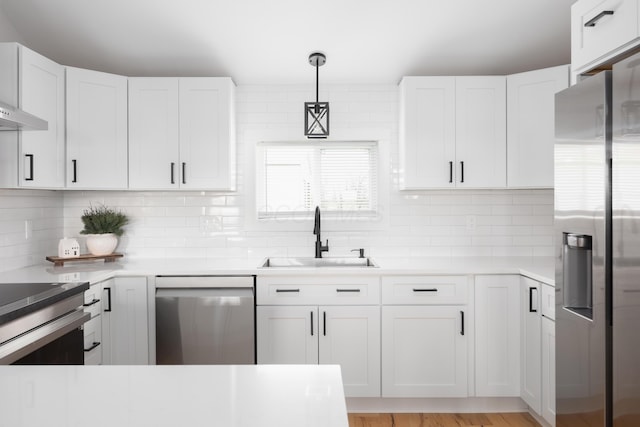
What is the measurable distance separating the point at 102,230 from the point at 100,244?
12 cm

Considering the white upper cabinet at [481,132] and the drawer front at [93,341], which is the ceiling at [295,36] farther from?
the drawer front at [93,341]

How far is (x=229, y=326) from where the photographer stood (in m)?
2.65

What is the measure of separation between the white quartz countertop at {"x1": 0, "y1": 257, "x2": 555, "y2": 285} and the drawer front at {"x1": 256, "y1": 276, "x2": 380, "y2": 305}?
54 millimetres

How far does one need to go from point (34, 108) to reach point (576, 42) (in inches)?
118

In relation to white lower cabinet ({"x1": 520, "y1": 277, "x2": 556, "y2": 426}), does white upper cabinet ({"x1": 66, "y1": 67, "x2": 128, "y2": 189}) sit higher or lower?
higher

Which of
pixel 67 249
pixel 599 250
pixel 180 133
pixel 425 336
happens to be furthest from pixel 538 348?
pixel 67 249

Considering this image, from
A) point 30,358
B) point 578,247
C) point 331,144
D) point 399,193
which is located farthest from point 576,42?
point 30,358

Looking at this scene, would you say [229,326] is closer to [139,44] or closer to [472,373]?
[472,373]

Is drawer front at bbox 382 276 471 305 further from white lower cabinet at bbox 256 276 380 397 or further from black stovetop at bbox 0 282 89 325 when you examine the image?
black stovetop at bbox 0 282 89 325

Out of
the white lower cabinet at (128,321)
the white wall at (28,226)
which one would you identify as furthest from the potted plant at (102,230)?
the white lower cabinet at (128,321)

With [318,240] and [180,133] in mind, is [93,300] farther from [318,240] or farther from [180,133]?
[318,240]

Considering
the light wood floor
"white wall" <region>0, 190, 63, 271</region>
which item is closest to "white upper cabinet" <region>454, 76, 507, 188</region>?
the light wood floor

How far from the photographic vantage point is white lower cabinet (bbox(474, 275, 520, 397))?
106 inches

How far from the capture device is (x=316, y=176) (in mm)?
3447
